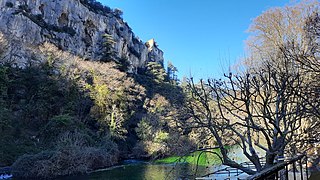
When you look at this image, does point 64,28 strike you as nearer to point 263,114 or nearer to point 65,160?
point 65,160

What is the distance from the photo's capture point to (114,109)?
2417 cm

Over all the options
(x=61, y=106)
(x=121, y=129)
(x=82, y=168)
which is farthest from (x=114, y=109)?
(x=82, y=168)

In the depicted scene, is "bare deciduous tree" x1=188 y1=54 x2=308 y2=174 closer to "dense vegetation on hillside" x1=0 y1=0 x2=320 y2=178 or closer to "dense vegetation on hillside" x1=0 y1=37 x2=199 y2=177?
"dense vegetation on hillside" x1=0 y1=0 x2=320 y2=178

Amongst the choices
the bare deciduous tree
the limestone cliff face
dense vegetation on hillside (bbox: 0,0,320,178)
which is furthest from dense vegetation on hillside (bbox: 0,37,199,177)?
the bare deciduous tree

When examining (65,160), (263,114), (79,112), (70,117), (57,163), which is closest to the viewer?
(263,114)

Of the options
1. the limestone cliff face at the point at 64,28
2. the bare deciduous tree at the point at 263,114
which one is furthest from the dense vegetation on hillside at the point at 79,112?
the bare deciduous tree at the point at 263,114

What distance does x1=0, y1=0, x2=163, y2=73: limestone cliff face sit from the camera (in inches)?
1085

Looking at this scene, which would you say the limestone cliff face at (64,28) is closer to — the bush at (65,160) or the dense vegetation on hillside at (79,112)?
the dense vegetation on hillside at (79,112)

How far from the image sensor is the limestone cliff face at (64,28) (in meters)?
27.6

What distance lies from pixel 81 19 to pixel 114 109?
19238mm

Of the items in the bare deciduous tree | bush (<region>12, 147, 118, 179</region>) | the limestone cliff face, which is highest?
the limestone cliff face

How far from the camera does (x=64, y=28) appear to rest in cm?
3475

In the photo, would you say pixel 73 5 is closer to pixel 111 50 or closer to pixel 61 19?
pixel 61 19

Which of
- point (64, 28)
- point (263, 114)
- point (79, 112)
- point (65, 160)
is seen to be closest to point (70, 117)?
point (79, 112)
